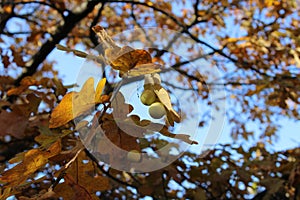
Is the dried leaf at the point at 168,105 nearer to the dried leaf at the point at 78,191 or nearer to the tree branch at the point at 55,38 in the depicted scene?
the dried leaf at the point at 78,191

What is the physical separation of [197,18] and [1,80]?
178cm

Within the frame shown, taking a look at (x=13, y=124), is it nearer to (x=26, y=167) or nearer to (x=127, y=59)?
(x=26, y=167)

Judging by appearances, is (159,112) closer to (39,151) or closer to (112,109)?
(112,109)

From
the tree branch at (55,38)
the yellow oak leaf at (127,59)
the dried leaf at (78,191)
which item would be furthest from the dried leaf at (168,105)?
the tree branch at (55,38)

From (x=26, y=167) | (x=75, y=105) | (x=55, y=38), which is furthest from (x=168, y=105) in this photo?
(x=55, y=38)

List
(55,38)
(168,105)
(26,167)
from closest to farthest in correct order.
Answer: (168,105) → (26,167) → (55,38)

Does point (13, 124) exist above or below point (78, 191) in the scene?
above

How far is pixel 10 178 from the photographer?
95cm

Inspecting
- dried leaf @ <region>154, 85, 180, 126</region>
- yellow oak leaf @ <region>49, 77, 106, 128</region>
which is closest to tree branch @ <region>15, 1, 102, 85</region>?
yellow oak leaf @ <region>49, 77, 106, 128</region>

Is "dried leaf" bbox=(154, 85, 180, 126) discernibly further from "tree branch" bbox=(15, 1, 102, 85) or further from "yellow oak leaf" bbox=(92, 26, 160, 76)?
"tree branch" bbox=(15, 1, 102, 85)

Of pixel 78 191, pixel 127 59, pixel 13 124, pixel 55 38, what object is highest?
pixel 55 38

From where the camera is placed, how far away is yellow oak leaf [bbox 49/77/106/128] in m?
0.97

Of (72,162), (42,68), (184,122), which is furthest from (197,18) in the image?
(72,162)

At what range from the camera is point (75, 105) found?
0.98 meters
